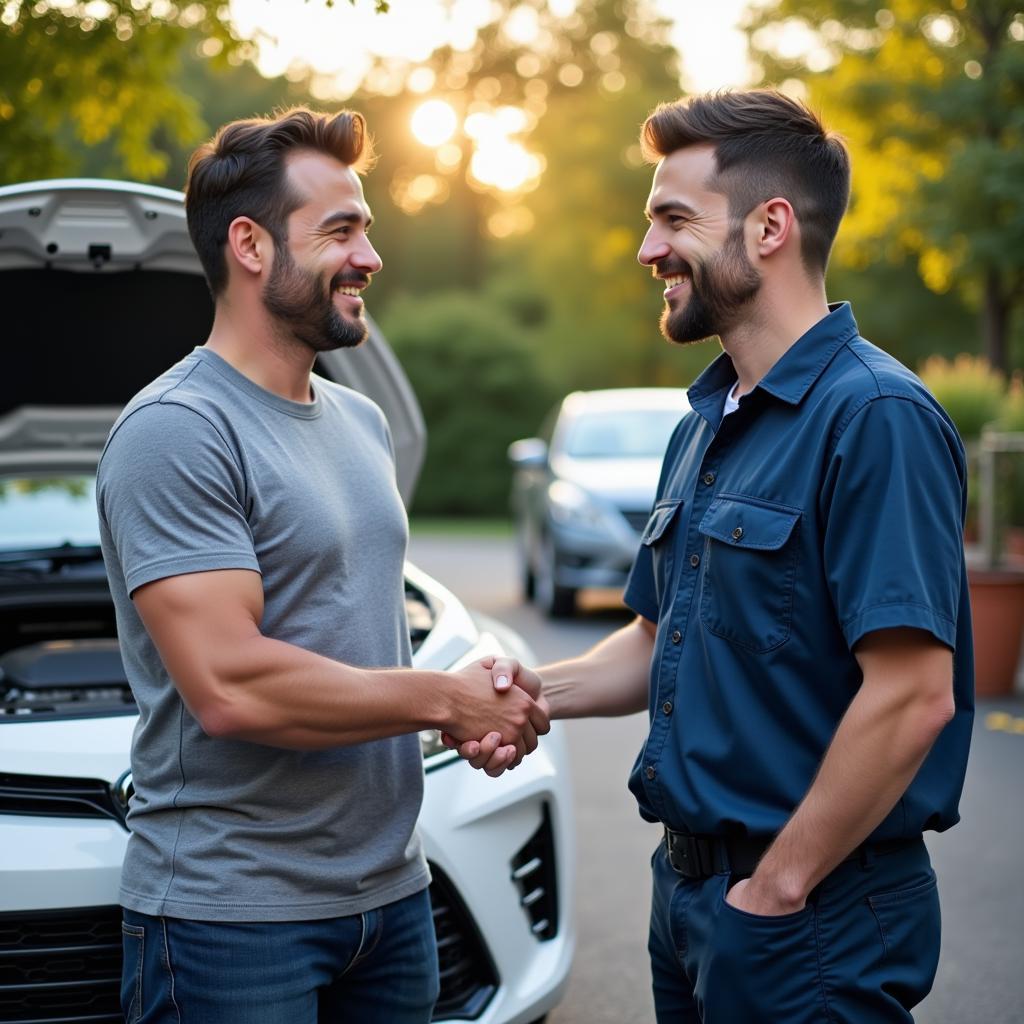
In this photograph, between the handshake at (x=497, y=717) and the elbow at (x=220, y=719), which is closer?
the elbow at (x=220, y=719)

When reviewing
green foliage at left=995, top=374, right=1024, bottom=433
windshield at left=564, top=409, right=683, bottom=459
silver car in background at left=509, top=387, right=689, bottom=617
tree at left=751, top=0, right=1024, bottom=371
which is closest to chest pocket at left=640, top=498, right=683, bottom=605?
silver car in background at left=509, top=387, right=689, bottom=617

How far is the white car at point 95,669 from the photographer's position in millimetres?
2742

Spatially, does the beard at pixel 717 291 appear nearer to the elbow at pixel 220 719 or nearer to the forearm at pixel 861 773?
the forearm at pixel 861 773

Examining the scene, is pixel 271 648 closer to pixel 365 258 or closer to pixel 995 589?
pixel 365 258

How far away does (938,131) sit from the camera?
21.1 meters

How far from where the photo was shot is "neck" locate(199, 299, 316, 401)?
2.38 metres

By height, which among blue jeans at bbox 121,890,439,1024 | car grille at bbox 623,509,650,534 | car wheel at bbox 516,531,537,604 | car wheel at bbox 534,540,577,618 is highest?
blue jeans at bbox 121,890,439,1024

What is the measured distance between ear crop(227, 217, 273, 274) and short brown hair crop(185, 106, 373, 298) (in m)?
0.01

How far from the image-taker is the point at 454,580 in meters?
15.2

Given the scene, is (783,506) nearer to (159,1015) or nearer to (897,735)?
(897,735)

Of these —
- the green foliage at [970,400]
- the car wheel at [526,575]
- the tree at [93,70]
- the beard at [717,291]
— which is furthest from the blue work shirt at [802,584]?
the green foliage at [970,400]

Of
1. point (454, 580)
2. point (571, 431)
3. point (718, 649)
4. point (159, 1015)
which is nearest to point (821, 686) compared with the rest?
point (718, 649)

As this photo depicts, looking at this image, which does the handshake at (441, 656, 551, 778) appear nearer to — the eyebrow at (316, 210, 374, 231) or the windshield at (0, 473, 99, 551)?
the eyebrow at (316, 210, 374, 231)

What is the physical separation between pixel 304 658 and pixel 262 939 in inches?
17.6
